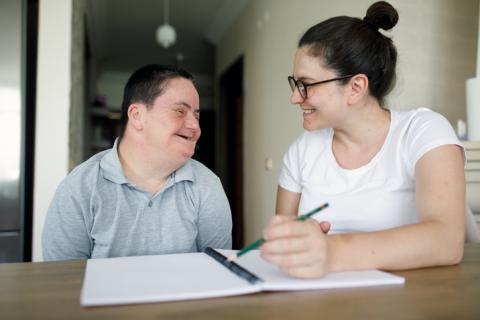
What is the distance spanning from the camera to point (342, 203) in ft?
4.33

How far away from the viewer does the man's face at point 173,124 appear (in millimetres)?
1383

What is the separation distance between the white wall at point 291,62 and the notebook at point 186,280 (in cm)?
181

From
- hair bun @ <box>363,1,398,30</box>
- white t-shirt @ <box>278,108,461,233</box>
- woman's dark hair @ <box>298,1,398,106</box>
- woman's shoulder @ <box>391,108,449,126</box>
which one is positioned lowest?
white t-shirt @ <box>278,108,461,233</box>

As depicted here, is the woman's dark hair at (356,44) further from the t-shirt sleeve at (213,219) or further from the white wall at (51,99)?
the white wall at (51,99)

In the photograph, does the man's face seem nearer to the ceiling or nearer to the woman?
the woman

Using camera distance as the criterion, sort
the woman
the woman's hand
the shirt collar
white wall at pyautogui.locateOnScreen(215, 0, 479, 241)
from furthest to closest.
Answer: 1. white wall at pyautogui.locateOnScreen(215, 0, 479, 241)
2. the shirt collar
3. the woman
4. the woman's hand

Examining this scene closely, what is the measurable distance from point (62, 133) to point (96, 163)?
131cm

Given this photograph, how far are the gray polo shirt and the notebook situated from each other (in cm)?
41

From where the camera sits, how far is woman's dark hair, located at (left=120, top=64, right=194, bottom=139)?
1414 mm

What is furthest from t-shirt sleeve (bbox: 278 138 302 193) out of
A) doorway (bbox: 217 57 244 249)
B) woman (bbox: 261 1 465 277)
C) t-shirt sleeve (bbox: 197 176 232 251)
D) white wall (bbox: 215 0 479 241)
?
doorway (bbox: 217 57 244 249)

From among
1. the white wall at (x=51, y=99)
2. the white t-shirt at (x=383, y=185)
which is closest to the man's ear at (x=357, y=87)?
the white t-shirt at (x=383, y=185)

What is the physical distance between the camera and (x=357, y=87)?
138cm

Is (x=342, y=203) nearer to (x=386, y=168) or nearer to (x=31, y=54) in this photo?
(x=386, y=168)

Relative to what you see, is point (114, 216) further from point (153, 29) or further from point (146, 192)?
point (153, 29)
